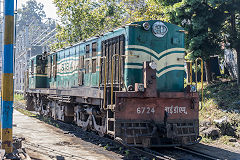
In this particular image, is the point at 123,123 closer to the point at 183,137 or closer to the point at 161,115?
the point at 161,115

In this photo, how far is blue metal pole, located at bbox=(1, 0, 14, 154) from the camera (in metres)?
6.30

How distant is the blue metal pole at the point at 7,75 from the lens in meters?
6.30

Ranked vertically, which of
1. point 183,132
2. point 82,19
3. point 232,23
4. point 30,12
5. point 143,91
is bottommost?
point 183,132

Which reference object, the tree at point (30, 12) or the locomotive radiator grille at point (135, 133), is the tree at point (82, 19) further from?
the tree at point (30, 12)

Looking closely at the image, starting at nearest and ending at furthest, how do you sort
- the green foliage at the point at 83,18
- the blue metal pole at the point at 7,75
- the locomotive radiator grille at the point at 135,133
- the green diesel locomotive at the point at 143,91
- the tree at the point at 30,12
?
the blue metal pole at the point at 7,75
the locomotive radiator grille at the point at 135,133
the green diesel locomotive at the point at 143,91
the green foliage at the point at 83,18
the tree at the point at 30,12

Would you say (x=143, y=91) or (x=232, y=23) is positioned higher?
(x=232, y=23)

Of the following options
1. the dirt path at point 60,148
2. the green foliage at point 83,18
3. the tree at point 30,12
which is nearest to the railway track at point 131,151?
the dirt path at point 60,148

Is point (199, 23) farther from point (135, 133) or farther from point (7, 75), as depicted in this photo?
point (7, 75)

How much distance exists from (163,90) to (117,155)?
2.37 metres

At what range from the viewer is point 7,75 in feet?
20.7

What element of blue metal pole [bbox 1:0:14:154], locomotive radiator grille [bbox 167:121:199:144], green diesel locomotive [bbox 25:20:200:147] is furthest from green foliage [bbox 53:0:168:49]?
blue metal pole [bbox 1:0:14:154]

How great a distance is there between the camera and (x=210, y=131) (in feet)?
33.8

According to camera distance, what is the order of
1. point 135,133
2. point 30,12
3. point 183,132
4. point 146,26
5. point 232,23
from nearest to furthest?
point 135,133 → point 183,132 → point 146,26 → point 232,23 → point 30,12

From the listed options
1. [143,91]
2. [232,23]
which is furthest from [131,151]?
[232,23]
